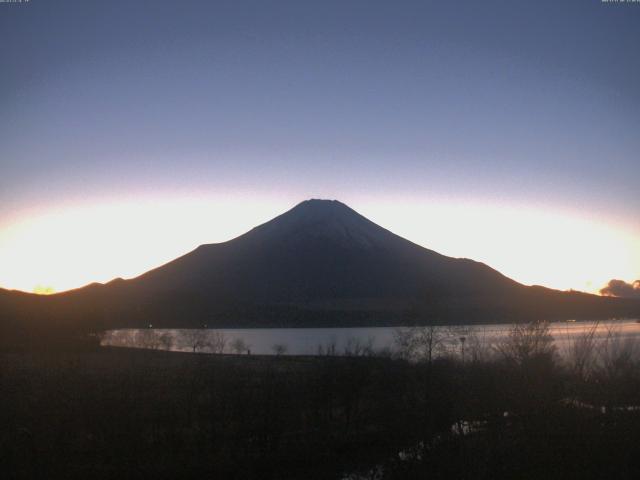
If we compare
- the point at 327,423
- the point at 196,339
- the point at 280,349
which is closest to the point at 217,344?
the point at 196,339

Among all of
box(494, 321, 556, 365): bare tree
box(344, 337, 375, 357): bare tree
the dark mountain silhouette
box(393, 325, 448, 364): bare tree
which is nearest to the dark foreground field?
box(494, 321, 556, 365): bare tree

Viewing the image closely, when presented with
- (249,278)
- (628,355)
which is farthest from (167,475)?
(249,278)

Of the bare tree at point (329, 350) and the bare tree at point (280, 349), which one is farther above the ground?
the bare tree at point (329, 350)

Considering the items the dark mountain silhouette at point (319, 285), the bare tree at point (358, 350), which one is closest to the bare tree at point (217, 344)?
the dark mountain silhouette at point (319, 285)

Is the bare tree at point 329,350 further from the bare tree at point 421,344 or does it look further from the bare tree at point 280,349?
the bare tree at point 280,349

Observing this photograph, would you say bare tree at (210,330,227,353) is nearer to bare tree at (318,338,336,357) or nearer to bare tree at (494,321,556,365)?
bare tree at (318,338,336,357)

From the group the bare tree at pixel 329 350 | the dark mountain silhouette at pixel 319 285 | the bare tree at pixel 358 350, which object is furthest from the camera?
the dark mountain silhouette at pixel 319 285
